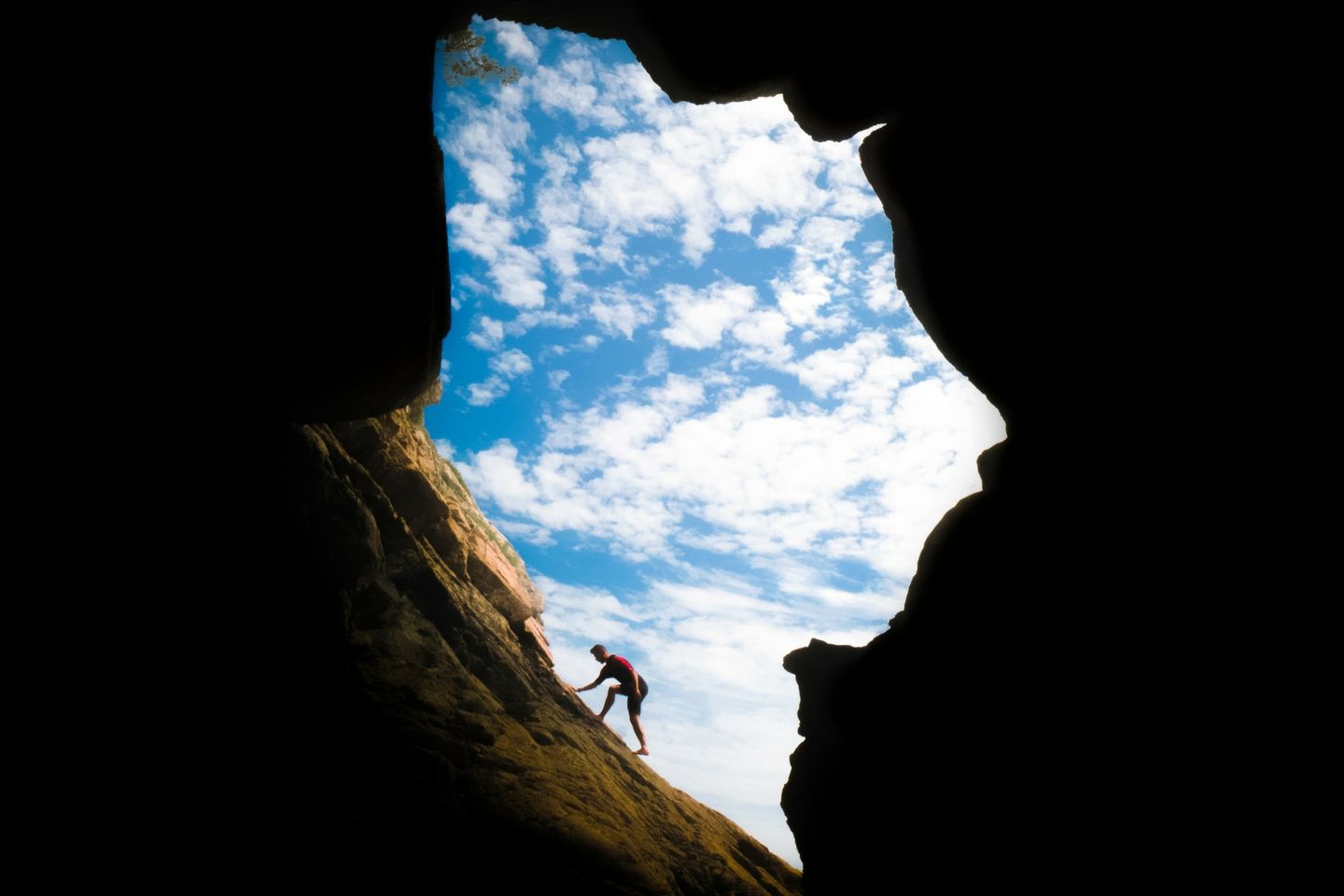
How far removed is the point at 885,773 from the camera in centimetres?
1068

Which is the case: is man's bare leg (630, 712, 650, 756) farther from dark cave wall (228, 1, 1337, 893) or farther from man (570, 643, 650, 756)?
dark cave wall (228, 1, 1337, 893)

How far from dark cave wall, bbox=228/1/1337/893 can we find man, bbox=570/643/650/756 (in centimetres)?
808

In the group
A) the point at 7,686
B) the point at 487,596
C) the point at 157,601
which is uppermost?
the point at 487,596

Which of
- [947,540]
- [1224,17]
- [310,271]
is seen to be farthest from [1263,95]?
[310,271]

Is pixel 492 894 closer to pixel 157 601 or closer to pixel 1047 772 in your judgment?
pixel 157 601

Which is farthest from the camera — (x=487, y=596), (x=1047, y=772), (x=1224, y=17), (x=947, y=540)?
(x=487, y=596)

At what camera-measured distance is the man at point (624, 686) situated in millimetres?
19328

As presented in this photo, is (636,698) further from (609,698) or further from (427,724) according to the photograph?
(427,724)

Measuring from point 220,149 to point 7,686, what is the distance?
7.68m

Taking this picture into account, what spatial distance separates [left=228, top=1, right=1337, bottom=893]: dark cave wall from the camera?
791 cm

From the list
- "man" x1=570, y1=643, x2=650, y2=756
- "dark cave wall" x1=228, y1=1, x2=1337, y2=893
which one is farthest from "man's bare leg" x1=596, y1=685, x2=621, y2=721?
"dark cave wall" x1=228, y1=1, x2=1337, y2=893

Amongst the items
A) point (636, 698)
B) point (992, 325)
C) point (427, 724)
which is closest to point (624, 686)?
point (636, 698)

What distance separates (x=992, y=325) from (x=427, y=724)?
13433mm

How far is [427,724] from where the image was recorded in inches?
467
